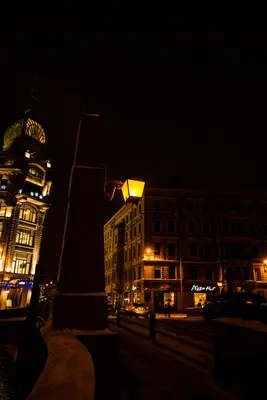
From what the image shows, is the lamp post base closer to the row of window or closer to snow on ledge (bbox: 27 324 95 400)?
snow on ledge (bbox: 27 324 95 400)

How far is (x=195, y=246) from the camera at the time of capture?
40844 mm

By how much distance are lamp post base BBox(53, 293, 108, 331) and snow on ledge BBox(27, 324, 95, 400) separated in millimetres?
770

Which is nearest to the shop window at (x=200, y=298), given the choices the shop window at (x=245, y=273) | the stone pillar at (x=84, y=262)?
the shop window at (x=245, y=273)

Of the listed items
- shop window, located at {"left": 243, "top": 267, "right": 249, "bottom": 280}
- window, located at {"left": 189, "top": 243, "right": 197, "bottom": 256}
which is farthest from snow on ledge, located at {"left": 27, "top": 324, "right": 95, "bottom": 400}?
shop window, located at {"left": 243, "top": 267, "right": 249, "bottom": 280}

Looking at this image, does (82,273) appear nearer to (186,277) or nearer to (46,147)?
(186,277)

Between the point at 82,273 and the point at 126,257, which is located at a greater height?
the point at 126,257

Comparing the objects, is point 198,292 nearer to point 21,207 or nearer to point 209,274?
point 209,274

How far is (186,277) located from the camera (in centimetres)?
3888

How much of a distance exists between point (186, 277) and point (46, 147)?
106ft

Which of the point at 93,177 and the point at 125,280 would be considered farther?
the point at 125,280

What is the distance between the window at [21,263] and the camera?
3828 centimetres

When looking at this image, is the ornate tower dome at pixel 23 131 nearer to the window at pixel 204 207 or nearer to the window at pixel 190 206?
the window at pixel 190 206

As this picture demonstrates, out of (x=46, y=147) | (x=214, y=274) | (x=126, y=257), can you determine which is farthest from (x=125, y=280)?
(x=46, y=147)

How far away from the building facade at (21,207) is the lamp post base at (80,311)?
115ft
